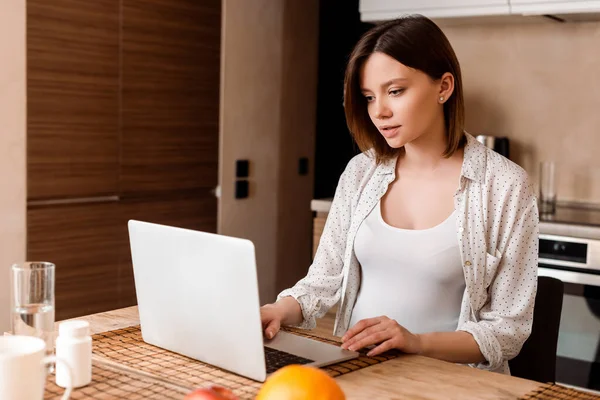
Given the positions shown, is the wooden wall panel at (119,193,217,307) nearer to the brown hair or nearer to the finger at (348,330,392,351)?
the brown hair

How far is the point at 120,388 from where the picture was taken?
129cm

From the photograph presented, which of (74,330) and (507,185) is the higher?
(507,185)

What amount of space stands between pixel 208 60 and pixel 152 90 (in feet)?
1.30

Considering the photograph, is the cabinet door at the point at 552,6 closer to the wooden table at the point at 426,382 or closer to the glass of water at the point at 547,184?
the glass of water at the point at 547,184

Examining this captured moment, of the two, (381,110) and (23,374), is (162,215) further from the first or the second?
(23,374)

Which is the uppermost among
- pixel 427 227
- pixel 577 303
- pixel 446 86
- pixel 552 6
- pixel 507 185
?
pixel 552 6

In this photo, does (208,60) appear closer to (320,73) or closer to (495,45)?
(320,73)

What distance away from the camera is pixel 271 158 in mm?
4059

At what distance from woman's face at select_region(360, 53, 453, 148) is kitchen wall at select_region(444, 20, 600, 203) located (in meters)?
1.94

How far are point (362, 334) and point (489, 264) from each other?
40 centimetres

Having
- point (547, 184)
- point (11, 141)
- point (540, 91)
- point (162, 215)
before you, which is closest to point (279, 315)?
point (11, 141)

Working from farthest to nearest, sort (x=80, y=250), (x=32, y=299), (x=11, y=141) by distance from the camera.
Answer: (x=80, y=250) < (x=11, y=141) < (x=32, y=299)

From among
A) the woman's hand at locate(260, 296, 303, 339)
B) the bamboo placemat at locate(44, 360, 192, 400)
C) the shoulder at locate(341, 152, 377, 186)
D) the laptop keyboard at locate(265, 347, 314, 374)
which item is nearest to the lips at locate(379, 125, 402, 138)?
the shoulder at locate(341, 152, 377, 186)

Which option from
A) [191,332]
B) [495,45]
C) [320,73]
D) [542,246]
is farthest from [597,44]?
[191,332]
